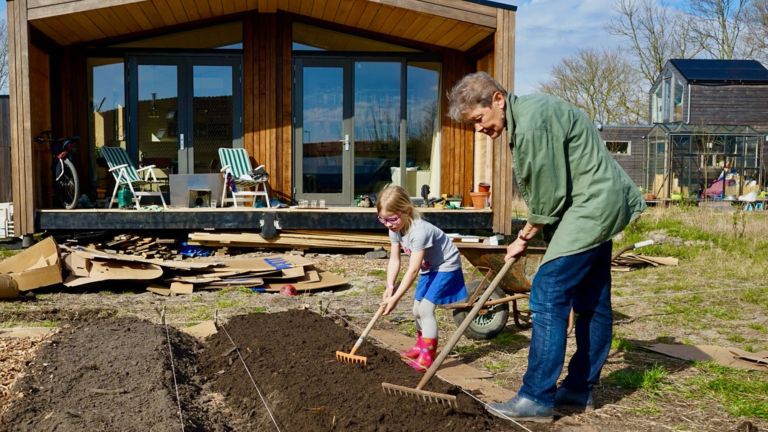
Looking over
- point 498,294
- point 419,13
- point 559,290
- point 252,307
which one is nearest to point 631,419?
point 559,290

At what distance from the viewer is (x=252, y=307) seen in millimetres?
6258

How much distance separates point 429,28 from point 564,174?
7605 millimetres

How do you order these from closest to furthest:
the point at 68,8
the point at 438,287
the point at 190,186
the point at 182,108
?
the point at 438,287 < the point at 68,8 < the point at 190,186 < the point at 182,108

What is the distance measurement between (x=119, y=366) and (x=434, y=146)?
324 inches

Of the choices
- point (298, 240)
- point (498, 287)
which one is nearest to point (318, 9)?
point (298, 240)

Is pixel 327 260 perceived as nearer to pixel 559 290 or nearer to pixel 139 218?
pixel 139 218

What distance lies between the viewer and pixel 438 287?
167 inches

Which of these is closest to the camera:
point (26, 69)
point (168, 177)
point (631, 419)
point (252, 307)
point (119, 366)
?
point (631, 419)

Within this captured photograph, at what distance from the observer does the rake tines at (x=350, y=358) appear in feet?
13.0

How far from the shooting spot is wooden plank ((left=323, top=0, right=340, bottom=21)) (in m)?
9.96

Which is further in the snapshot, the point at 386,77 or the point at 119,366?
the point at 386,77

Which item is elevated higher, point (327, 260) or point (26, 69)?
point (26, 69)

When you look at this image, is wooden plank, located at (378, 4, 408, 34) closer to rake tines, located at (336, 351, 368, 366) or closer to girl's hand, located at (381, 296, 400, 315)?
girl's hand, located at (381, 296, 400, 315)

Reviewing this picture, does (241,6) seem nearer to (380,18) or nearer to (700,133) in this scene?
(380,18)
